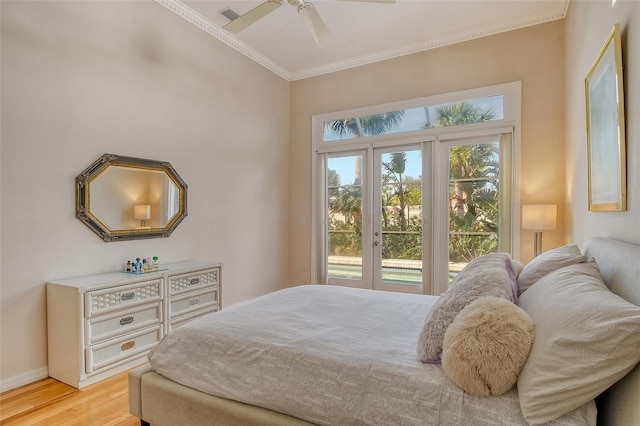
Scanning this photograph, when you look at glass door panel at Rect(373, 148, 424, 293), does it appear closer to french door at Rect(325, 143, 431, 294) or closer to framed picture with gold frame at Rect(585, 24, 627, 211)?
french door at Rect(325, 143, 431, 294)

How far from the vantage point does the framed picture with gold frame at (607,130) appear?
1617 mm

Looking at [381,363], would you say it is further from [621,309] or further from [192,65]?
[192,65]

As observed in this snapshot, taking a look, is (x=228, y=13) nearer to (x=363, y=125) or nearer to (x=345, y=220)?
(x=363, y=125)

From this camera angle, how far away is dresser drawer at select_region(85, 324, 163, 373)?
7.79 feet

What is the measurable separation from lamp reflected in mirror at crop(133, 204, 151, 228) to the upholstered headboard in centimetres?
331

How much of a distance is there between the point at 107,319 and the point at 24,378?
65 centimetres

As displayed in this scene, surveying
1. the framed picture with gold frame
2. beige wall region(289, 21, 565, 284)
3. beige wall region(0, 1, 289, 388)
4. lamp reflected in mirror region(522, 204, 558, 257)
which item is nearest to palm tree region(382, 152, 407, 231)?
beige wall region(289, 21, 565, 284)

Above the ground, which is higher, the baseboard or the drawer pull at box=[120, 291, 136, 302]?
the drawer pull at box=[120, 291, 136, 302]

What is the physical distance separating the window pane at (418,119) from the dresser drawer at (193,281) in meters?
2.51

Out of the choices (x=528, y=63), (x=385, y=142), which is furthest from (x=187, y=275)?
(x=528, y=63)

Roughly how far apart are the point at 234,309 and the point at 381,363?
1.05 m

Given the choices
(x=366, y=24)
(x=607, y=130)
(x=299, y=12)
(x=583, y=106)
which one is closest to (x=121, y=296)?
(x=299, y=12)

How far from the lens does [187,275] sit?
10.2ft

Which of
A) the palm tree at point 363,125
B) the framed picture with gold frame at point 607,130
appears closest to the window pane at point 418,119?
the palm tree at point 363,125
